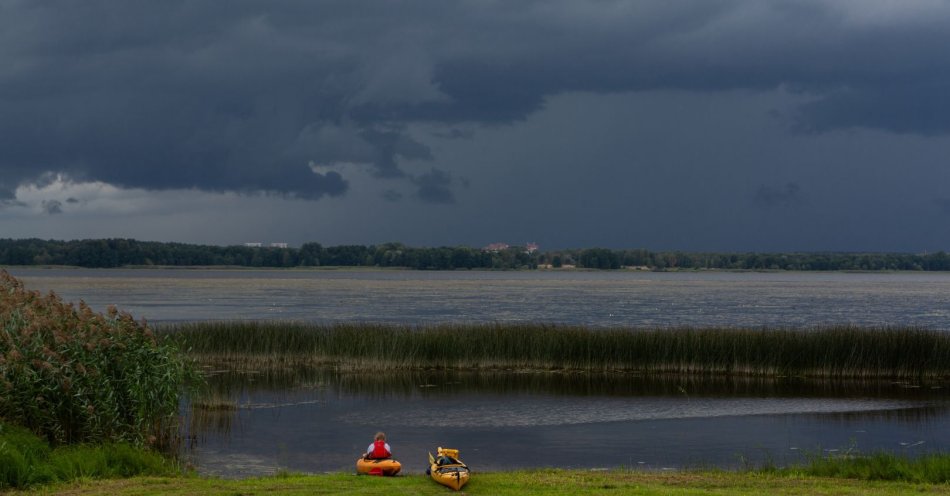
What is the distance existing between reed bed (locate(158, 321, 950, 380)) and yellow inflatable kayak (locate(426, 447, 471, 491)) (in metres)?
18.4

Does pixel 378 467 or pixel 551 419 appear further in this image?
pixel 551 419

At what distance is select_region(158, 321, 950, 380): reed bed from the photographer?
29094 millimetres

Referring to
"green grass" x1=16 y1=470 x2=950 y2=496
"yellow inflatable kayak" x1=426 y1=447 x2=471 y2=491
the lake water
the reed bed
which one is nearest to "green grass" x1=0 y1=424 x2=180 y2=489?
"green grass" x1=16 y1=470 x2=950 y2=496

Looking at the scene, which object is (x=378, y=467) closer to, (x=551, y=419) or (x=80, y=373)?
(x=80, y=373)

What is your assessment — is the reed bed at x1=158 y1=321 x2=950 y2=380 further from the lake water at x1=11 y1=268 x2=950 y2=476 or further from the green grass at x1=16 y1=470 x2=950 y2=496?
the green grass at x1=16 y1=470 x2=950 y2=496

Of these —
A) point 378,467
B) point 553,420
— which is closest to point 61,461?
point 378,467

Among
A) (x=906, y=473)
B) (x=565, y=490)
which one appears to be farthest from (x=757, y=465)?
(x=565, y=490)

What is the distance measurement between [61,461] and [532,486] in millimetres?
6063

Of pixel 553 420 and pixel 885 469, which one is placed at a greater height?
pixel 885 469

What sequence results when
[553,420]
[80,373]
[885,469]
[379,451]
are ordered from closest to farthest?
[885,469]
[379,451]
[80,373]
[553,420]

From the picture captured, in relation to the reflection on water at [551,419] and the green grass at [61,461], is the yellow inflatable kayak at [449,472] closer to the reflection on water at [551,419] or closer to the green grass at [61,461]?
the green grass at [61,461]

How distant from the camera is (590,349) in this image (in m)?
30.6

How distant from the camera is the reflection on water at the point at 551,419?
17.7 metres

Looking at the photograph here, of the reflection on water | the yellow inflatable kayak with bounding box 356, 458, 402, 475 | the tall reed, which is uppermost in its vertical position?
the tall reed
